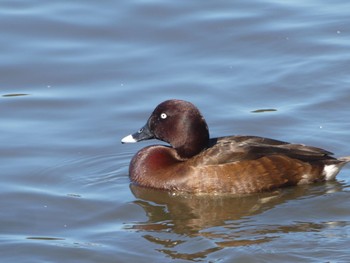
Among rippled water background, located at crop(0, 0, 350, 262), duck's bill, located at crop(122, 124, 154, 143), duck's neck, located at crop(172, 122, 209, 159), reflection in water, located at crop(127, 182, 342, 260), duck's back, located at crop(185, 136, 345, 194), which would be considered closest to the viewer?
reflection in water, located at crop(127, 182, 342, 260)

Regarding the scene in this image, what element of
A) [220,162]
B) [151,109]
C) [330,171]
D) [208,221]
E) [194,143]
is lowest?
[208,221]

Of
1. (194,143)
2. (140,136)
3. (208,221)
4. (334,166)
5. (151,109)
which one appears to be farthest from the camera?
(151,109)

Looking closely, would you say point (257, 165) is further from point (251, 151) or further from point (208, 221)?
point (208, 221)

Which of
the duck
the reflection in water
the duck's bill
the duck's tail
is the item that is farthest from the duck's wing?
the duck's bill

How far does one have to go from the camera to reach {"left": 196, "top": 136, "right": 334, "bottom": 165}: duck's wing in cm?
979

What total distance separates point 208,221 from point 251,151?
1.16 m

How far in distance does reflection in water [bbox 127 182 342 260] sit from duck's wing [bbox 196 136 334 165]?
31 centimetres

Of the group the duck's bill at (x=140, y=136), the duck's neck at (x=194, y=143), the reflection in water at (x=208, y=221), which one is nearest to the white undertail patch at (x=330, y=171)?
the reflection in water at (x=208, y=221)

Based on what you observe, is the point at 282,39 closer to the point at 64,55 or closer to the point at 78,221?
the point at 64,55

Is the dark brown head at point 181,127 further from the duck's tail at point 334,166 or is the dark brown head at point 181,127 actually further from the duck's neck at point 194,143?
the duck's tail at point 334,166

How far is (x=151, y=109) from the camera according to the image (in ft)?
37.1

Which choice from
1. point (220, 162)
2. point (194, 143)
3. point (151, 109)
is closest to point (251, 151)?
point (220, 162)

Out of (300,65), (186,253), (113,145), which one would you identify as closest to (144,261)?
(186,253)

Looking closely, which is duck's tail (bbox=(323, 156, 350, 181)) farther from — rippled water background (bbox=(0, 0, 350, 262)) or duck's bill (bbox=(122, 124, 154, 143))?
duck's bill (bbox=(122, 124, 154, 143))
